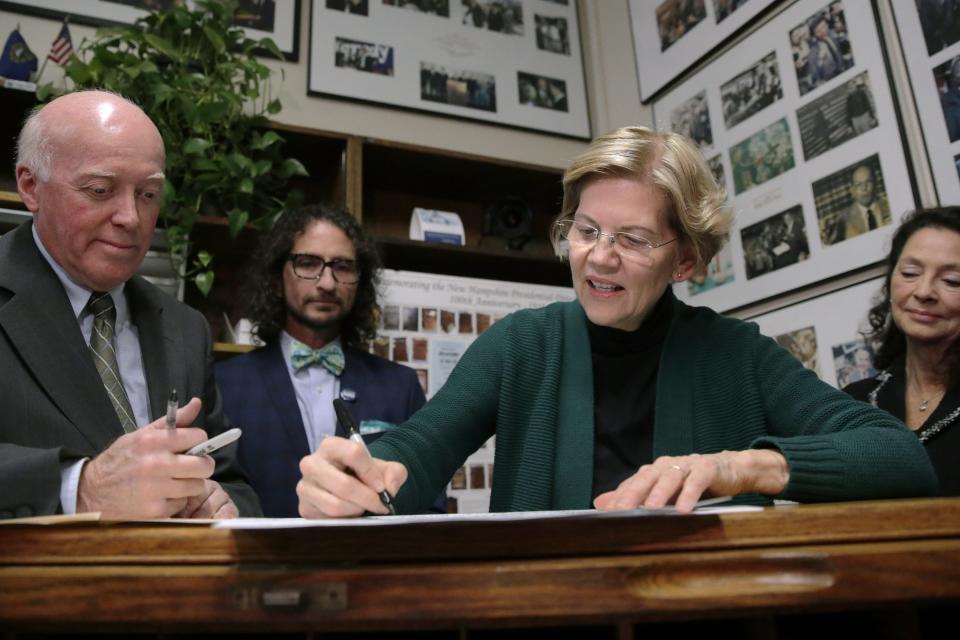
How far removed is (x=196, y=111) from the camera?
2377mm

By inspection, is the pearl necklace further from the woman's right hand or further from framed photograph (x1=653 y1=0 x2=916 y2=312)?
the woman's right hand

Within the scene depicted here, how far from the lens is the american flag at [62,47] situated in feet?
8.28

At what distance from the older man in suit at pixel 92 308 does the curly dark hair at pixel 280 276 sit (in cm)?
79

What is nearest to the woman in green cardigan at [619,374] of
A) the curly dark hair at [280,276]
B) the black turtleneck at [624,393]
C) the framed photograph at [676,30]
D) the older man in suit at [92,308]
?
the black turtleneck at [624,393]

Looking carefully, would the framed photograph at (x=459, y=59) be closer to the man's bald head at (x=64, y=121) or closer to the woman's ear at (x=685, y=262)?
the man's bald head at (x=64, y=121)

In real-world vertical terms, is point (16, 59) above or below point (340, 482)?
above

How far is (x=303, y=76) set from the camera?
3150 millimetres

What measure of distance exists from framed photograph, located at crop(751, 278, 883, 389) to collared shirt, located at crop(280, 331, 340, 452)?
5.13ft

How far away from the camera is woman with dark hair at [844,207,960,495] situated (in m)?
1.85

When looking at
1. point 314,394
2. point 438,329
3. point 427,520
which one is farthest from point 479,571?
point 438,329

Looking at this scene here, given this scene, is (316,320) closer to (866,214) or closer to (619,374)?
(619,374)

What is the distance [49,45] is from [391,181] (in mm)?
1378

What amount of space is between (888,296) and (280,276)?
6.32ft

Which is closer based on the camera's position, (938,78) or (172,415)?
(172,415)
